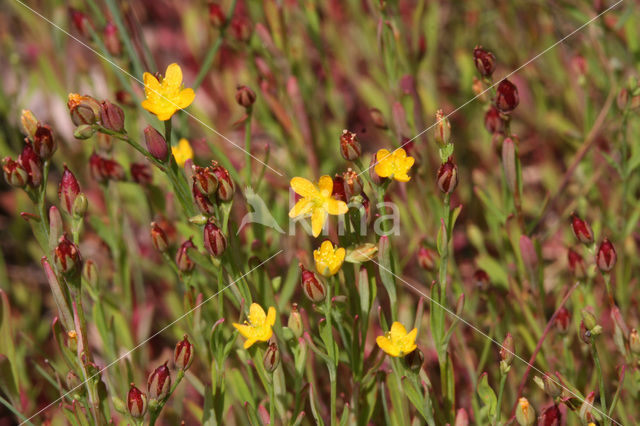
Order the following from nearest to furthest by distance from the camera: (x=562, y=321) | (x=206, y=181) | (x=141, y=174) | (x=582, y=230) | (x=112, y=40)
→ (x=206, y=181)
(x=582, y=230)
(x=562, y=321)
(x=141, y=174)
(x=112, y=40)

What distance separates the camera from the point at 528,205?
252cm

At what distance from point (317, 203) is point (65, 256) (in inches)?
20.1

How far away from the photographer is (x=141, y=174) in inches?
76.5

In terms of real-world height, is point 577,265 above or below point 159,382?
below

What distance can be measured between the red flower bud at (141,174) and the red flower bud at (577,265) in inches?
45.4

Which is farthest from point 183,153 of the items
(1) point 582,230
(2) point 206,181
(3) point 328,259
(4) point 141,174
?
(1) point 582,230

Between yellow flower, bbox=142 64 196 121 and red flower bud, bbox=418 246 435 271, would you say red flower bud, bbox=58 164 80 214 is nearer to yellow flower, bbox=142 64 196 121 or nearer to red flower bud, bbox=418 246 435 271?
yellow flower, bbox=142 64 196 121

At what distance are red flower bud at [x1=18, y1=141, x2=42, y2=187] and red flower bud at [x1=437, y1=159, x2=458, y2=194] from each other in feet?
2.76

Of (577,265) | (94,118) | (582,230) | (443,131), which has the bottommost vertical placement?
(577,265)

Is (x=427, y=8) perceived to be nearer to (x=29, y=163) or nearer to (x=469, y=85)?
(x=469, y=85)

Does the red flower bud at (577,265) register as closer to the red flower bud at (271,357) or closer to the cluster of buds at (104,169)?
the red flower bud at (271,357)

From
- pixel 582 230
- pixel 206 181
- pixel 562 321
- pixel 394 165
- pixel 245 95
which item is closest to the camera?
pixel 206 181

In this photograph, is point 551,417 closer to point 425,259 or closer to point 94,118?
point 425,259

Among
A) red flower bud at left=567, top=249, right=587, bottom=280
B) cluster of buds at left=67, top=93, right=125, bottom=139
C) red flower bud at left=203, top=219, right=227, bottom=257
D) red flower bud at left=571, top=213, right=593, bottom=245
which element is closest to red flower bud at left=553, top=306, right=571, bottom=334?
red flower bud at left=567, top=249, right=587, bottom=280
